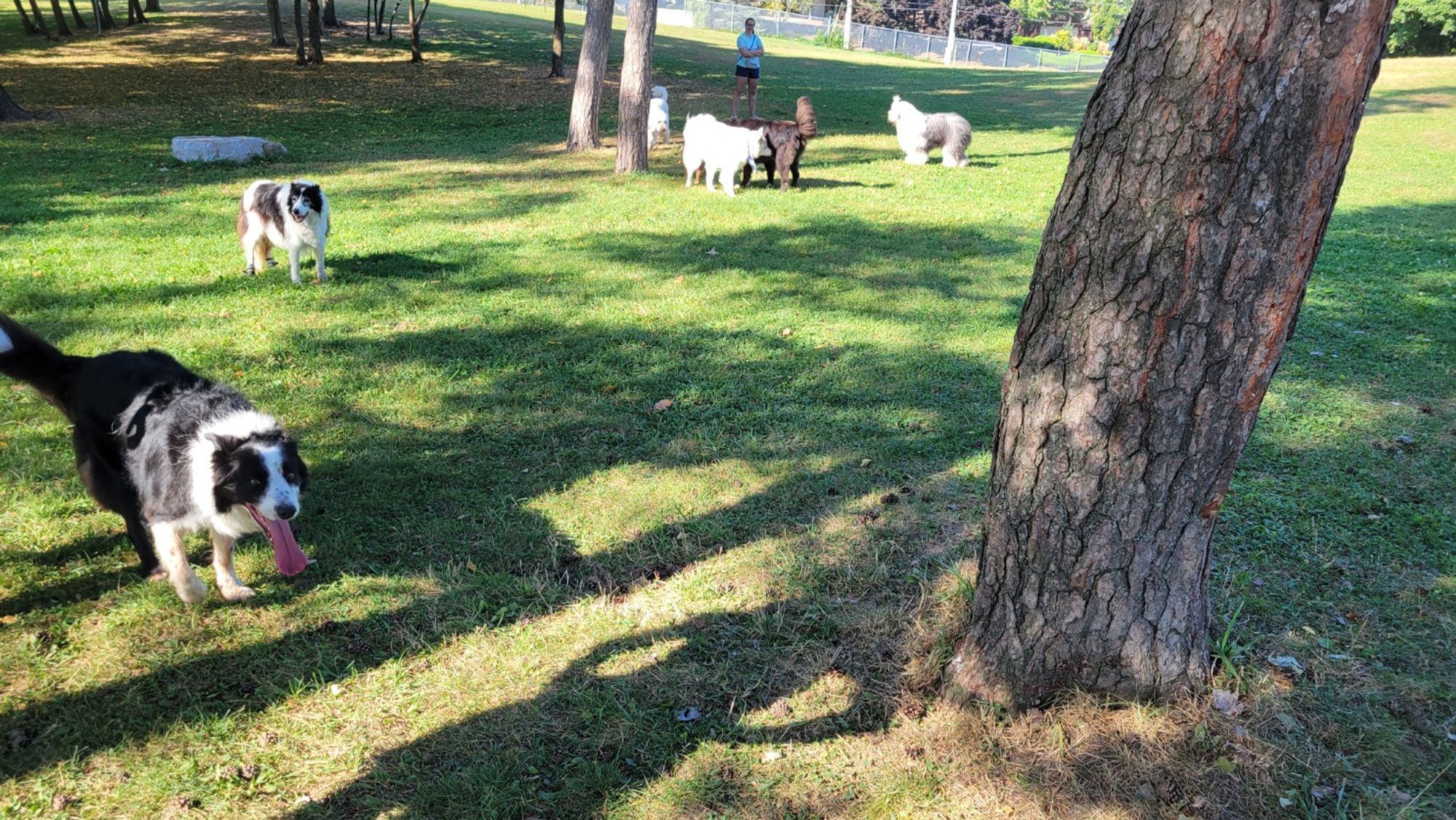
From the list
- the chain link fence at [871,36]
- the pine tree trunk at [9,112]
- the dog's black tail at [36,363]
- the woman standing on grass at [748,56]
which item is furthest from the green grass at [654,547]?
the chain link fence at [871,36]

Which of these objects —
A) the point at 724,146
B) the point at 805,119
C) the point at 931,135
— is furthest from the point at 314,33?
the point at 931,135

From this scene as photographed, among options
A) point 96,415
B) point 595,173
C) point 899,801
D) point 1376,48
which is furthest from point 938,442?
point 595,173

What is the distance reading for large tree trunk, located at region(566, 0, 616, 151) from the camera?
13.4 metres

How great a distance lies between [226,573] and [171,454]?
0.59 metres

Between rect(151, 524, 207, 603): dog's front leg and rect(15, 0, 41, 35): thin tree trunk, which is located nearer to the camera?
rect(151, 524, 207, 603): dog's front leg

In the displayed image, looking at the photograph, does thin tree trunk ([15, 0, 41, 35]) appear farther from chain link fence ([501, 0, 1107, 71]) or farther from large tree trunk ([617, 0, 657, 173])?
chain link fence ([501, 0, 1107, 71])

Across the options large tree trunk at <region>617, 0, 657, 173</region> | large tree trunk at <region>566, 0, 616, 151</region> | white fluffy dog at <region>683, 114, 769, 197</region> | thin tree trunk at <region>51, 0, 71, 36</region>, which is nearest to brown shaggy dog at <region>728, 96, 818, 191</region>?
Answer: white fluffy dog at <region>683, 114, 769, 197</region>

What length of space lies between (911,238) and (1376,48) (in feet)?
25.7

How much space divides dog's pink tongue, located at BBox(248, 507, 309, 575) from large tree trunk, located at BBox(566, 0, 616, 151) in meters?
11.0

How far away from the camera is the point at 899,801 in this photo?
2.80 m

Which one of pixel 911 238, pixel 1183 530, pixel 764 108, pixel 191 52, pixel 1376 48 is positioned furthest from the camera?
pixel 191 52

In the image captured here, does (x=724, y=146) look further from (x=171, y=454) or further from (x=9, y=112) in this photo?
(x=9, y=112)

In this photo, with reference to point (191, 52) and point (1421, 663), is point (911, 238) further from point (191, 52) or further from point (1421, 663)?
point (191, 52)

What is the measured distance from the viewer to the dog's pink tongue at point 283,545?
341 centimetres
